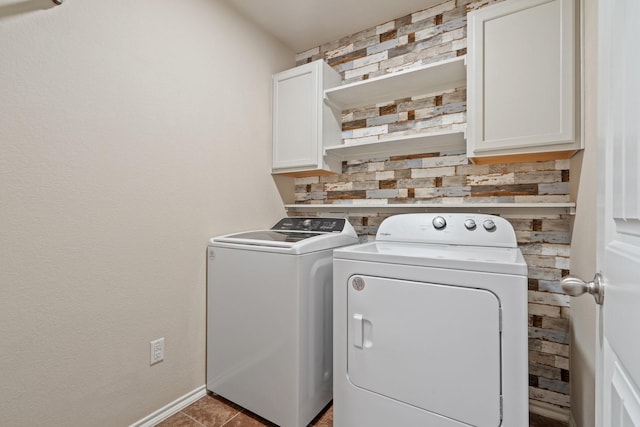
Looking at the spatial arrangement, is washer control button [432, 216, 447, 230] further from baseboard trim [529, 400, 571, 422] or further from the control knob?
baseboard trim [529, 400, 571, 422]

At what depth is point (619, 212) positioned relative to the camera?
1.82ft

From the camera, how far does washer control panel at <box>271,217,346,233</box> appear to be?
201cm

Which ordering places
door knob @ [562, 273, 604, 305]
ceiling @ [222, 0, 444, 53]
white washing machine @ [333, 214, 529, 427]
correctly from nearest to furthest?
door knob @ [562, 273, 604, 305], white washing machine @ [333, 214, 529, 427], ceiling @ [222, 0, 444, 53]

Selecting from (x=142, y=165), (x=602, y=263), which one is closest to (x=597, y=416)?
(x=602, y=263)

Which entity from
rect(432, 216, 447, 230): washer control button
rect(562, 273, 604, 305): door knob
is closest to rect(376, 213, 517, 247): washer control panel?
rect(432, 216, 447, 230): washer control button

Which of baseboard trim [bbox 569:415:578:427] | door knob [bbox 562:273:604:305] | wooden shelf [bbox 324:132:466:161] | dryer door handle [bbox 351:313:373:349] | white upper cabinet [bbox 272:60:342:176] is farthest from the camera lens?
white upper cabinet [bbox 272:60:342:176]

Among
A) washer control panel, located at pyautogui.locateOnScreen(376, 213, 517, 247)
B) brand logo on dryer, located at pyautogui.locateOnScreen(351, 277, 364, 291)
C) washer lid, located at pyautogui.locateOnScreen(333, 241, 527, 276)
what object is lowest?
brand logo on dryer, located at pyautogui.locateOnScreen(351, 277, 364, 291)

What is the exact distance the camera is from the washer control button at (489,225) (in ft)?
5.29

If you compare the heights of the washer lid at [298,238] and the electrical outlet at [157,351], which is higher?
the washer lid at [298,238]

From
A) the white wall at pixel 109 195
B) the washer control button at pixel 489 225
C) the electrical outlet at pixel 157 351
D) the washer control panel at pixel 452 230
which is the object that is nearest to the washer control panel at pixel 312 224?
the washer control panel at pixel 452 230

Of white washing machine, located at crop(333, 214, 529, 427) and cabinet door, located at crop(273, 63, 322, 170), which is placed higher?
cabinet door, located at crop(273, 63, 322, 170)

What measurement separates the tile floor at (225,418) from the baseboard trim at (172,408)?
0.9 inches

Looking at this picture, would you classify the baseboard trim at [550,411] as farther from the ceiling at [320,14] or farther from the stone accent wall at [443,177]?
the ceiling at [320,14]

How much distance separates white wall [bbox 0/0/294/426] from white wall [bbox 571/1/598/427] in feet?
6.23
